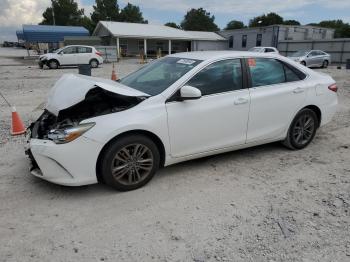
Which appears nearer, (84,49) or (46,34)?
(84,49)

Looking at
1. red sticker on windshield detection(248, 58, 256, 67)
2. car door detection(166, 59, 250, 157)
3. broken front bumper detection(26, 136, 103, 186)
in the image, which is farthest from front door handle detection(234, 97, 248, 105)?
broken front bumper detection(26, 136, 103, 186)

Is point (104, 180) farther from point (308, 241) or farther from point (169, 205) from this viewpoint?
point (308, 241)

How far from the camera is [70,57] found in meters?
22.3

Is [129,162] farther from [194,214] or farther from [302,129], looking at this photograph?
[302,129]

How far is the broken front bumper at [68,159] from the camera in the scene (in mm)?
3350

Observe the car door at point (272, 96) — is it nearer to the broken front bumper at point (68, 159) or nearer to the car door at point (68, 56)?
the broken front bumper at point (68, 159)

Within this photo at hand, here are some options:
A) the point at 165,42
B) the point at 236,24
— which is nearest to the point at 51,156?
the point at 165,42

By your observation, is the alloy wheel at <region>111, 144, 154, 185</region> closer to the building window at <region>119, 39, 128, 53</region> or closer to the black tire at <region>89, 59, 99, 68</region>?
the black tire at <region>89, 59, 99, 68</region>

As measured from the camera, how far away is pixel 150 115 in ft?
12.0

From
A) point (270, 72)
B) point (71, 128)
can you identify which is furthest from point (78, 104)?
point (270, 72)

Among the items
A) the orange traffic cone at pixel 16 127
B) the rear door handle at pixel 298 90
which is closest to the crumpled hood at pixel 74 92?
the orange traffic cone at pixel 16 127

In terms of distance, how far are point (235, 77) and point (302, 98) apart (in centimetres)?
125

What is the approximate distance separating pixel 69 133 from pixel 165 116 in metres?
1.10

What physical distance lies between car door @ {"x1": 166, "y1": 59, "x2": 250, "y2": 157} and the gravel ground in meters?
0.45
